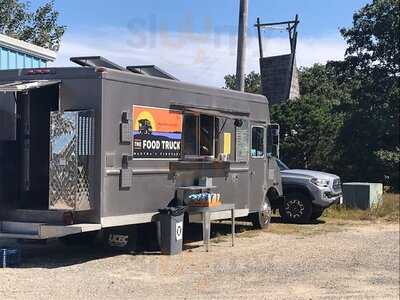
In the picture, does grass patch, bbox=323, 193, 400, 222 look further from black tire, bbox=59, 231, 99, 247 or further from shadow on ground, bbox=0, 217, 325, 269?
black tire, bbox=59, 231, 99, 247

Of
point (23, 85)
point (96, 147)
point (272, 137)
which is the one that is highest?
point (23, 85)

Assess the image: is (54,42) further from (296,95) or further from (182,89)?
(182,89)

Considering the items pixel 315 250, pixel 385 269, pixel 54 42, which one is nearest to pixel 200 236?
pixel 315 250

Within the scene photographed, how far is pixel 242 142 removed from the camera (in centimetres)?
1347

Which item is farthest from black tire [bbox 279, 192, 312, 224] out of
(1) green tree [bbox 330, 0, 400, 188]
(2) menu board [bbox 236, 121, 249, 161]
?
(1) green tree [bbox 330, 0, 400, 188]

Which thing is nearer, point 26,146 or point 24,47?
point 26,146

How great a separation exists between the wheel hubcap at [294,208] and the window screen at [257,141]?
2.96 m

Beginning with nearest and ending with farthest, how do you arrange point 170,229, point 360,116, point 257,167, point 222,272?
point 222,272 < point 170,229 < point 257,167 < point 360,116

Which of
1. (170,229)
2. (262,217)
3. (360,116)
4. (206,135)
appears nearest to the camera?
(170,229)

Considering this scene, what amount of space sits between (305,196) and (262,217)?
96.4 inches

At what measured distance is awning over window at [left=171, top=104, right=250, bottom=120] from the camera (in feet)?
37.7

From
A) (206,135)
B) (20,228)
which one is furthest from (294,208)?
(20,228)

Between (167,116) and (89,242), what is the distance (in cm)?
257

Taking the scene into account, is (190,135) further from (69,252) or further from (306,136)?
(306,136)
